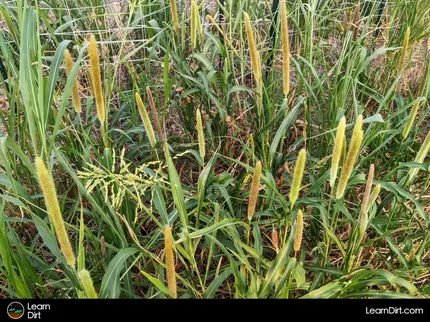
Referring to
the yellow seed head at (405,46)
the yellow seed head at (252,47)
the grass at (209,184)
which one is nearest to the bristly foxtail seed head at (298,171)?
the grass at (209,184)

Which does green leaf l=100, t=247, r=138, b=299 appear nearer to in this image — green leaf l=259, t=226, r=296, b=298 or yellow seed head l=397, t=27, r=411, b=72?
green leaf l=259, t=226, r=296, b=298

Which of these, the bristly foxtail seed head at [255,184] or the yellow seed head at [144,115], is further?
the yellow seed head at [144,115]

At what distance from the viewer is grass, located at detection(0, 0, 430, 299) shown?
32.3 inches

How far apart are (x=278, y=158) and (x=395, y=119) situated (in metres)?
0.46

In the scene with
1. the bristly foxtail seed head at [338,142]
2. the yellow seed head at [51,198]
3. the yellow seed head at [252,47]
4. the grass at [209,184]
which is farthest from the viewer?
the yellow seed head at [252,47]

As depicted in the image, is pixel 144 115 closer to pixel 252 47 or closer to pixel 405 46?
pixel 252 47

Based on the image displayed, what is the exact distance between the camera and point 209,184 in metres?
1.04

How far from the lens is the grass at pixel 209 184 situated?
0.82 meters

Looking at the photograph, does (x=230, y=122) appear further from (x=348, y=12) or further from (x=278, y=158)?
(x=348, y=12)

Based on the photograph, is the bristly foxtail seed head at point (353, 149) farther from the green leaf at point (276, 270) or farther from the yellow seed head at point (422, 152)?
the yellow seed head at point (422, 152)
